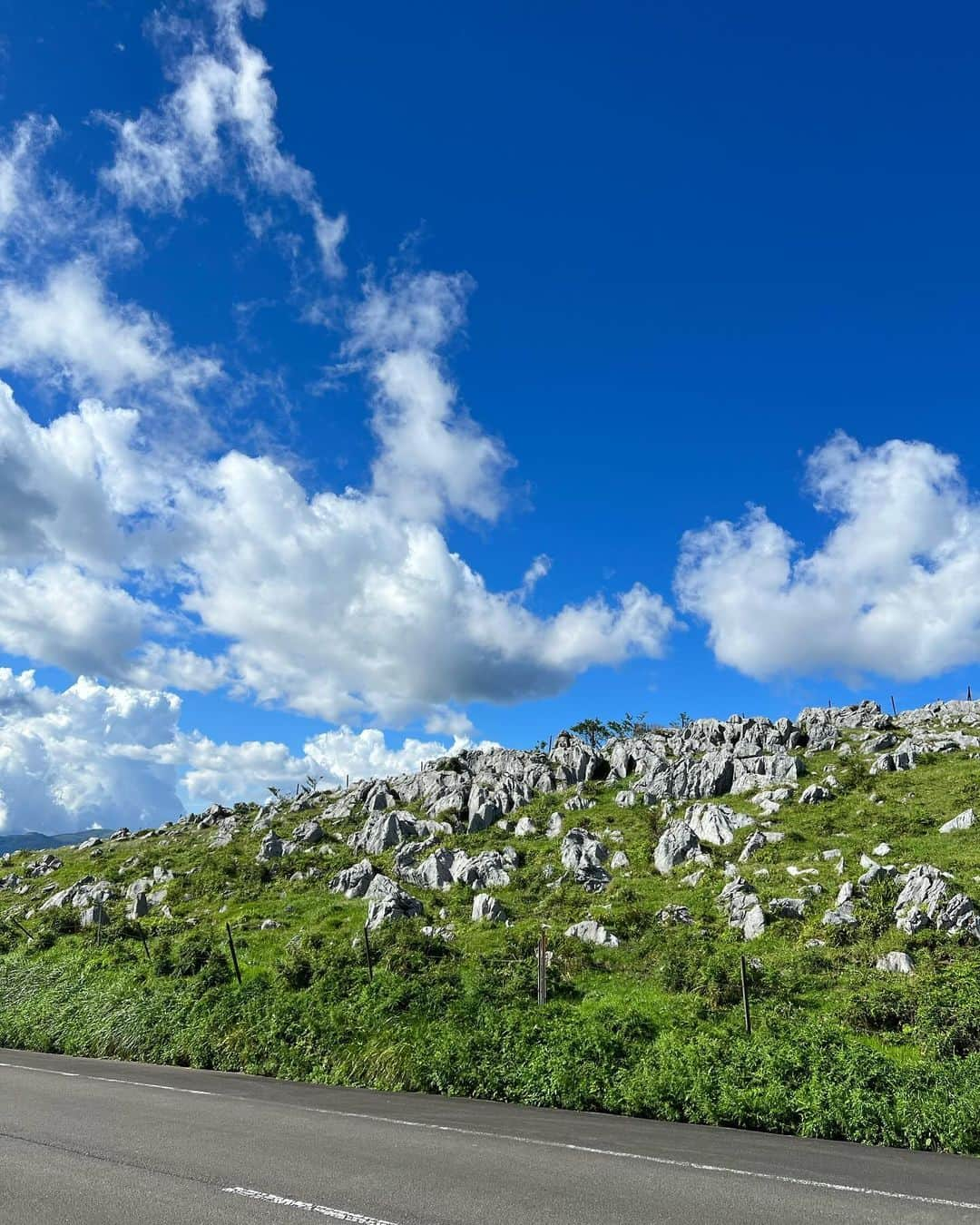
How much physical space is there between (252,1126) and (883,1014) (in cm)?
2560

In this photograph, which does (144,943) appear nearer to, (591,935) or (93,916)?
(93,916)

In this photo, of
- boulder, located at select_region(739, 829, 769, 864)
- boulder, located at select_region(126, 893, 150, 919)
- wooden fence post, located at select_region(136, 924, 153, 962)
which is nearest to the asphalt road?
wooden fence post, located at select_region(136, 924, 153, 962)

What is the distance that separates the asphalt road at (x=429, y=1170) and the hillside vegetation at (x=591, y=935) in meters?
2.38

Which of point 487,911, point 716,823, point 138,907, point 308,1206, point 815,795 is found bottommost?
point 308,1206

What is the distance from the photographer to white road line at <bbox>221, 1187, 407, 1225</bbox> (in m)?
11.1

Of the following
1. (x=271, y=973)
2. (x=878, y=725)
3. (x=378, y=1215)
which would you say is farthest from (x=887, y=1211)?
(x=878, y=725)

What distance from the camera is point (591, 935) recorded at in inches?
1766

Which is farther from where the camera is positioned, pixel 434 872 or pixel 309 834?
pixel 309 834

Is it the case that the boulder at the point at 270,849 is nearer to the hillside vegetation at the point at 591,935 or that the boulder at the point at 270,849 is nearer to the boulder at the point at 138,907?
the hillside vegetation at the point at 591,935

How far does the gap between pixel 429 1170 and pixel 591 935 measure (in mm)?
33064

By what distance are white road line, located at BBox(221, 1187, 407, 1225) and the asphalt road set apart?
4 cm

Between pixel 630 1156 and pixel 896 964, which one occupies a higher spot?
pixel 896 964

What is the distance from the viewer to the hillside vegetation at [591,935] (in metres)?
21.7

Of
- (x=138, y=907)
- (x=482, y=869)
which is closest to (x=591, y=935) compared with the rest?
(x=482, y=869)
